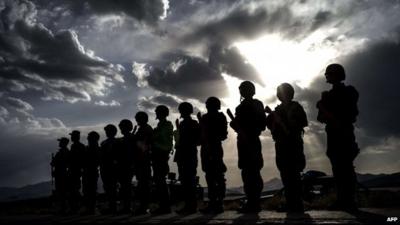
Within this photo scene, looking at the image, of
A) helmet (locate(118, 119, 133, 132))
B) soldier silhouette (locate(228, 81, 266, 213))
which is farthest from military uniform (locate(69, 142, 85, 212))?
soldier silhouette (locate(228, 81, 266, 213))

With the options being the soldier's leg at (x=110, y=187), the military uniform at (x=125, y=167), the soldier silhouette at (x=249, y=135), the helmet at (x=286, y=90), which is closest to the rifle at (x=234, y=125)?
the soldier silhouette at (x=249, y=135)

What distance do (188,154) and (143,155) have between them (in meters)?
1.25

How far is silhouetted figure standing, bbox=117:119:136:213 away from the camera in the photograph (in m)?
9.96

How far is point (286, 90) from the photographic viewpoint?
23.2 ft

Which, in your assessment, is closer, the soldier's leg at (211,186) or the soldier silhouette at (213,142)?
the soldier's leg at (211,186)

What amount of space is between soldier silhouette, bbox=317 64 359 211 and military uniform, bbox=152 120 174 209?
350cm

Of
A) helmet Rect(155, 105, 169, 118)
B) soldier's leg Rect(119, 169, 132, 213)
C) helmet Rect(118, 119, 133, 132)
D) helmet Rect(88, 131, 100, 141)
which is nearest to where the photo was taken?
helmet Rect(155, 105, 169, 118)

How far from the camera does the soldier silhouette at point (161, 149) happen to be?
29.6 feet

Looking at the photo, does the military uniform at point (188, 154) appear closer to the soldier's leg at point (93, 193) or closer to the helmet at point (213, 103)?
the helmet at point (213, 103)

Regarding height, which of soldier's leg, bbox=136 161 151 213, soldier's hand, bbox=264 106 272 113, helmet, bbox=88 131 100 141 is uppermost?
helmet, bbox=88 131 100 141

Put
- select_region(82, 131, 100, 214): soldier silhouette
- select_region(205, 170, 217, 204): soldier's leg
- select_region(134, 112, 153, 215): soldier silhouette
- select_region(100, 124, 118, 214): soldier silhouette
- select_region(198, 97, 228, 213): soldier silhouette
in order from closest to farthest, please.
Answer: select_region(205, 170, 217, 204): soldier's leg → select_region(198, 97, 228, 213): soldier silhouette → select_region(134, 112, 153, 215): soldier silhouette → select_region(100, 124, 118, 214): soldier silhouette → select_region(82, 131, 100, 214): soldier silhouette

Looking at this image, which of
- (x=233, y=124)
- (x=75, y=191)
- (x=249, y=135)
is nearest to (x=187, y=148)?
(x=233, y=124)

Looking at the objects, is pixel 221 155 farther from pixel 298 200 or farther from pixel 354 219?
pixel 354 219

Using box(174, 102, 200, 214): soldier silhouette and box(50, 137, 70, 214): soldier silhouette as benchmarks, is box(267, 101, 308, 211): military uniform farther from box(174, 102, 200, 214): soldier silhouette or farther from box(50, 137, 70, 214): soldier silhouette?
box(50, 137, 70, 214): soldier silhouette
